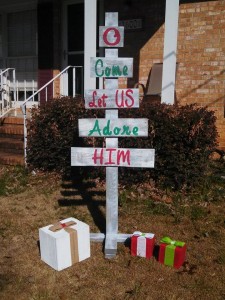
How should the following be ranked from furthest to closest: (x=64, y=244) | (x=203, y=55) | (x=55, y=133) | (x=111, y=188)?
(x=203, y=55) < (x=55, y=133) < (x=111, y=188) < (x=64, y=244)

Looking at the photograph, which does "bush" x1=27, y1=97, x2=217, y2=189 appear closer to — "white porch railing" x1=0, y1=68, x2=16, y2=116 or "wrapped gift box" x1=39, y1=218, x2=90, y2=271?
"wrapped gift box" x1=39, y1=218, x2=90, y2=271

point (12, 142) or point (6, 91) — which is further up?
point (6, 91)

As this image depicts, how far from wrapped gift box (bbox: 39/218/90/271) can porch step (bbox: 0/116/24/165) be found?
3.13 metres

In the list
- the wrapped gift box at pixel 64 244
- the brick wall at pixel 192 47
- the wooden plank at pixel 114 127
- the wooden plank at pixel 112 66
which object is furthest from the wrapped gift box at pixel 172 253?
the brick wall at pixel 192 47

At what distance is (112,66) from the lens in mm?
3018

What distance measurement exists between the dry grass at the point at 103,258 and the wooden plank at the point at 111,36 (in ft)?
6.45

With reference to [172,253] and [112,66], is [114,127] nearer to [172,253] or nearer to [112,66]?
[112,66]

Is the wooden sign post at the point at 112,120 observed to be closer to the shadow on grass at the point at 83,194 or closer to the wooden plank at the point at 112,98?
the wooden plank at the point at 112,98

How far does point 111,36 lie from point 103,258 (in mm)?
2066

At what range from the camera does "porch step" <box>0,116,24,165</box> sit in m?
5.97

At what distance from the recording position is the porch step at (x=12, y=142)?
19.6 feet

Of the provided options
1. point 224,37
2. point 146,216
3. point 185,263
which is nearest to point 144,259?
point 185,263

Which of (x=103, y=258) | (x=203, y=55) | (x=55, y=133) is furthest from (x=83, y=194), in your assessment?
(x=203, y=55)

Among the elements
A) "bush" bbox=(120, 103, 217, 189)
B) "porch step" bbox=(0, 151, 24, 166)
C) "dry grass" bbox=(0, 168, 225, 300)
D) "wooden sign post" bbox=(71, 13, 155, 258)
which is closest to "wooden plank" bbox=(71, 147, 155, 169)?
"wooden sign post" bbox=(71, 13, 155, 258)
